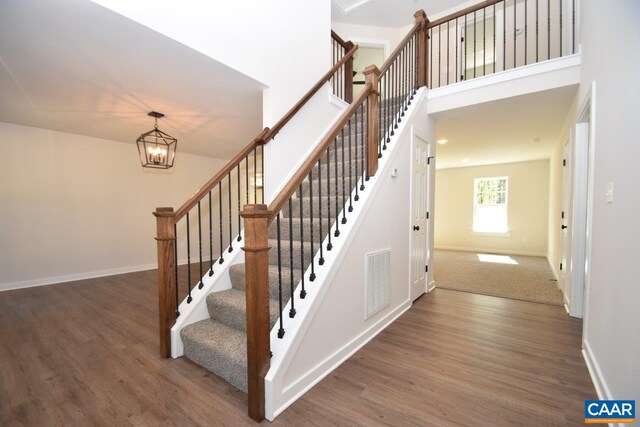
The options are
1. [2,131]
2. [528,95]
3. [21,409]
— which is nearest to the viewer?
[21,409]

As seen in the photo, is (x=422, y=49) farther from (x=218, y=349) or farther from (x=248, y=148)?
(x=218, y=349)

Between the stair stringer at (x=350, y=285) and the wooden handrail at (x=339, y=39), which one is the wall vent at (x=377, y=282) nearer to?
the stair stringer at (x=350, y=285)

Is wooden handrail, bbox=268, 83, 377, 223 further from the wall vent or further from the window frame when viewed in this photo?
the window frame

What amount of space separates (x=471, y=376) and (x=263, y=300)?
1.61m

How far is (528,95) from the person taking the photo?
10.4ft

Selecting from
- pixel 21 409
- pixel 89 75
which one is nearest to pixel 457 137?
pixel 89 75

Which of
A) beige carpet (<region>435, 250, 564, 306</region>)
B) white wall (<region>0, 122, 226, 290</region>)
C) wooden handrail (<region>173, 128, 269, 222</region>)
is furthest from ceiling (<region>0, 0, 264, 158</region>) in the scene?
beige carpet (<region>435, 250, 564, 306</region>)

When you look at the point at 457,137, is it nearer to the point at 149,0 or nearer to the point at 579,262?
the point at 579,262

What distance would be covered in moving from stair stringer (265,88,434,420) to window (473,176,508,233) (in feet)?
18.5

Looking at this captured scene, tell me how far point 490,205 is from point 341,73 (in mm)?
6040

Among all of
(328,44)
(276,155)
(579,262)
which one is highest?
(328,44)

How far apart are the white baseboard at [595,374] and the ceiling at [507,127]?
8.72 feet

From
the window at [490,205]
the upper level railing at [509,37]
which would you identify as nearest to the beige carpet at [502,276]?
the window at [490,205]
